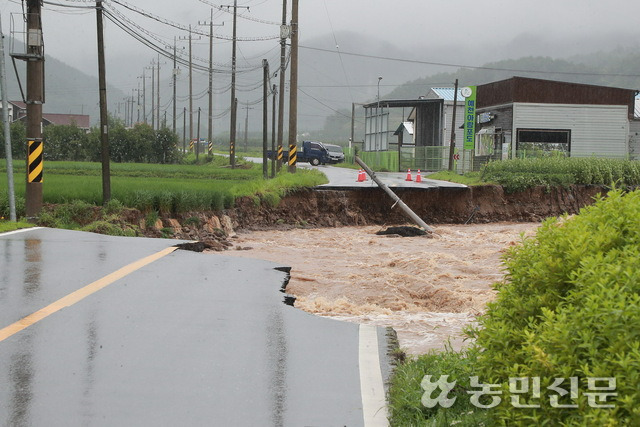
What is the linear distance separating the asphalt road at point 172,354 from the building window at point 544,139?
41.3m

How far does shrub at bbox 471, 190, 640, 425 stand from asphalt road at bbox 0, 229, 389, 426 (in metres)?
1.15

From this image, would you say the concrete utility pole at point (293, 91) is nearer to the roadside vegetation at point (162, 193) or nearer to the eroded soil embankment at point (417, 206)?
the roadside vegetation at point (162, 193)

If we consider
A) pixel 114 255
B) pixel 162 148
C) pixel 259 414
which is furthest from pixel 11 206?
pixel 162 148

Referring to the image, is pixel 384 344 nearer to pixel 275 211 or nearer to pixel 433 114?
pixel 275 211

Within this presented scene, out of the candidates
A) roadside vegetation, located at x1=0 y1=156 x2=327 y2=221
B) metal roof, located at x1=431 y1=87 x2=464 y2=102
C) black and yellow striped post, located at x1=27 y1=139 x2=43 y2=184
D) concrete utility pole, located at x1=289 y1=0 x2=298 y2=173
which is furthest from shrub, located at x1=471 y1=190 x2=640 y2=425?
metal roof, located at x1=431 y1=87 x2=464 y2=102

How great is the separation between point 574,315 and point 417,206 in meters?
27.3

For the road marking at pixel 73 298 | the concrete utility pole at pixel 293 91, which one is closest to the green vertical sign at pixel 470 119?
the concrete utility pole at pixel 293 91

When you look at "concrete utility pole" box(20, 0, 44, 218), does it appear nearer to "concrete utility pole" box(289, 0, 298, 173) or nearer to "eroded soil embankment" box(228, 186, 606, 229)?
"eroded soil embankment" box(228, 186, 606, 229)

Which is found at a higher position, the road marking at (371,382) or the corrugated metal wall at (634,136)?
the corrugated metal wall at (634,136)

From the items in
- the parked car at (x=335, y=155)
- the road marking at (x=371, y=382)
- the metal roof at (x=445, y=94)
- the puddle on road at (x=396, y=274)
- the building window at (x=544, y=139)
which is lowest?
the puddle on road at (x=396, y=274)

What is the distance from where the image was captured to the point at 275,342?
23.0ft

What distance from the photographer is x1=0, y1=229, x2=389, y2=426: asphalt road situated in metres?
5.09

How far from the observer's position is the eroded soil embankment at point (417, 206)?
28234mm

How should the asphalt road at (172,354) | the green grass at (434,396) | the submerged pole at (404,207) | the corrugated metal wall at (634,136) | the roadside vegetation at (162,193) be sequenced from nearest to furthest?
the green grass at (434,396)
the asphalt road at (172,354)
the roadside vegetation at (162,193)
the submerged pole at (404,207)
the corrugated metal wall at (634,136)
